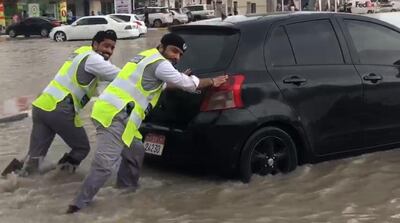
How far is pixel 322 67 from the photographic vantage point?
250 inches

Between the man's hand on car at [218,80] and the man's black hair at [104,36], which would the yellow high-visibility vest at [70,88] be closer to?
the man's black hair at [104,36]

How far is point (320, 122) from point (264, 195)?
96cm

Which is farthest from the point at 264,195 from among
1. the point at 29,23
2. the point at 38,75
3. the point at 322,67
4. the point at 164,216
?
the point at 29,23

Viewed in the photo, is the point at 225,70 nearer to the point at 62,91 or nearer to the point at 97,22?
the point at 62,91

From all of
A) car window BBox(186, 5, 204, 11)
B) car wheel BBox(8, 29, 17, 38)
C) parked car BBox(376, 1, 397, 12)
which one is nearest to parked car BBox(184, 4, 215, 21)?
car window BBox(186, 5, 204, 11)

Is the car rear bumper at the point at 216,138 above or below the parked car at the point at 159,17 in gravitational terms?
above

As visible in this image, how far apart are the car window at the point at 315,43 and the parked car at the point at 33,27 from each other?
141ft

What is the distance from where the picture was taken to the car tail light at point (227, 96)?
5777mm

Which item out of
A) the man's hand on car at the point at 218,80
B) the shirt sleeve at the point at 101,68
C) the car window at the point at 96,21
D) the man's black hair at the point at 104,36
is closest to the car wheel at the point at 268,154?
the man's hand on car at the point at 218,80

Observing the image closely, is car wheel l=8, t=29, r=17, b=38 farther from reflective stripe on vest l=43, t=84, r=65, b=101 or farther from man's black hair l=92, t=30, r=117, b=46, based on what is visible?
man's black hair l=92, t=30, r=117, b=46

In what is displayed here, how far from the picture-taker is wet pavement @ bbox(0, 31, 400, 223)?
533 centimetres

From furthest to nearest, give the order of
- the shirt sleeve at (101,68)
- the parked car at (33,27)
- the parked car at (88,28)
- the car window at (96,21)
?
the parked car at (33,27) → the car window at (96,21) → the parked car at (88,28) → the shirt sleeve at (101,68)

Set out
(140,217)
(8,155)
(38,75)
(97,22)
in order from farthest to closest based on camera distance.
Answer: (97,22) → (38,75) → (8,155) → (140,217)

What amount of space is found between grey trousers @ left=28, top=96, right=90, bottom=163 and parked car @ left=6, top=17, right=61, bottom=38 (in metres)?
42.3
